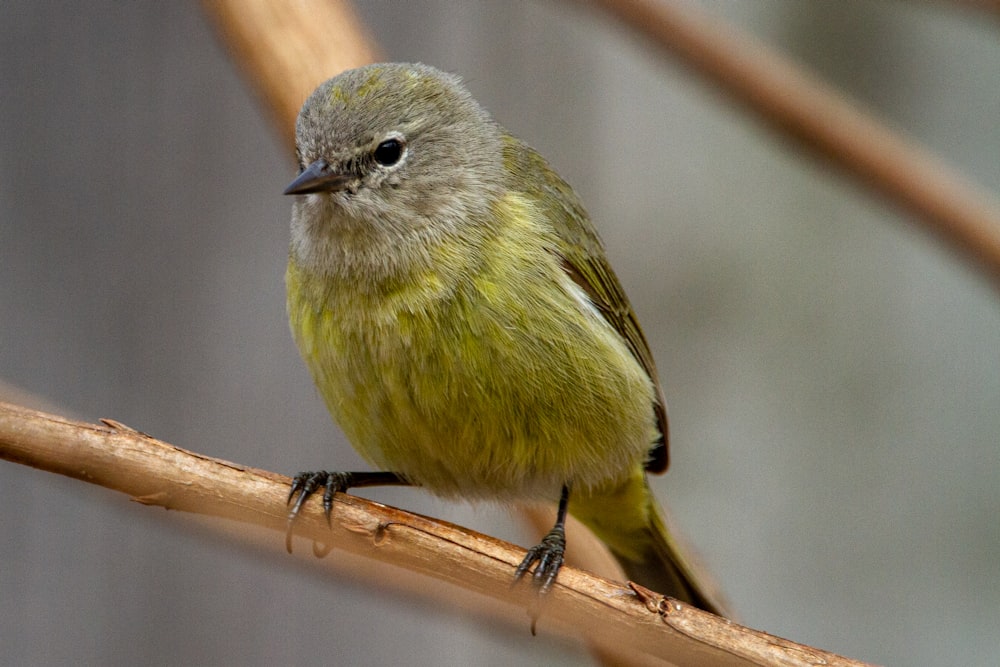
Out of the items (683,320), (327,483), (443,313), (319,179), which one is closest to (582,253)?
(443,313)

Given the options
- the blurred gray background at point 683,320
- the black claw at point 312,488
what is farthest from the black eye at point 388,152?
the blurred gray background at point 683,320

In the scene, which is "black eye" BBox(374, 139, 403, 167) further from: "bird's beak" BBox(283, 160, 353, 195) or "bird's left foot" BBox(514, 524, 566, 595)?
"bird's left foot" BBox(514, 524, 566, 595)

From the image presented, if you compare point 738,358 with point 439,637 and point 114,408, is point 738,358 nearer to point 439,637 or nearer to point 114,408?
point 439,637

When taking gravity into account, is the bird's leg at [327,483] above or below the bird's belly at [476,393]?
below

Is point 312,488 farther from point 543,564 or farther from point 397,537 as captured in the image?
point 543,564

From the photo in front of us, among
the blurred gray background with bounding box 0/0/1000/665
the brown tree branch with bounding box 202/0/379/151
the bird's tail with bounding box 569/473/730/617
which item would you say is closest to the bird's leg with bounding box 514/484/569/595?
the bird's tail with bounding box 569/473/730/617

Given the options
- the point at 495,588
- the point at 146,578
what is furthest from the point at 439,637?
the point at 495,588

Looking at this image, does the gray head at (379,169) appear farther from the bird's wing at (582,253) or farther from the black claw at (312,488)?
the black claw at (312,488)
